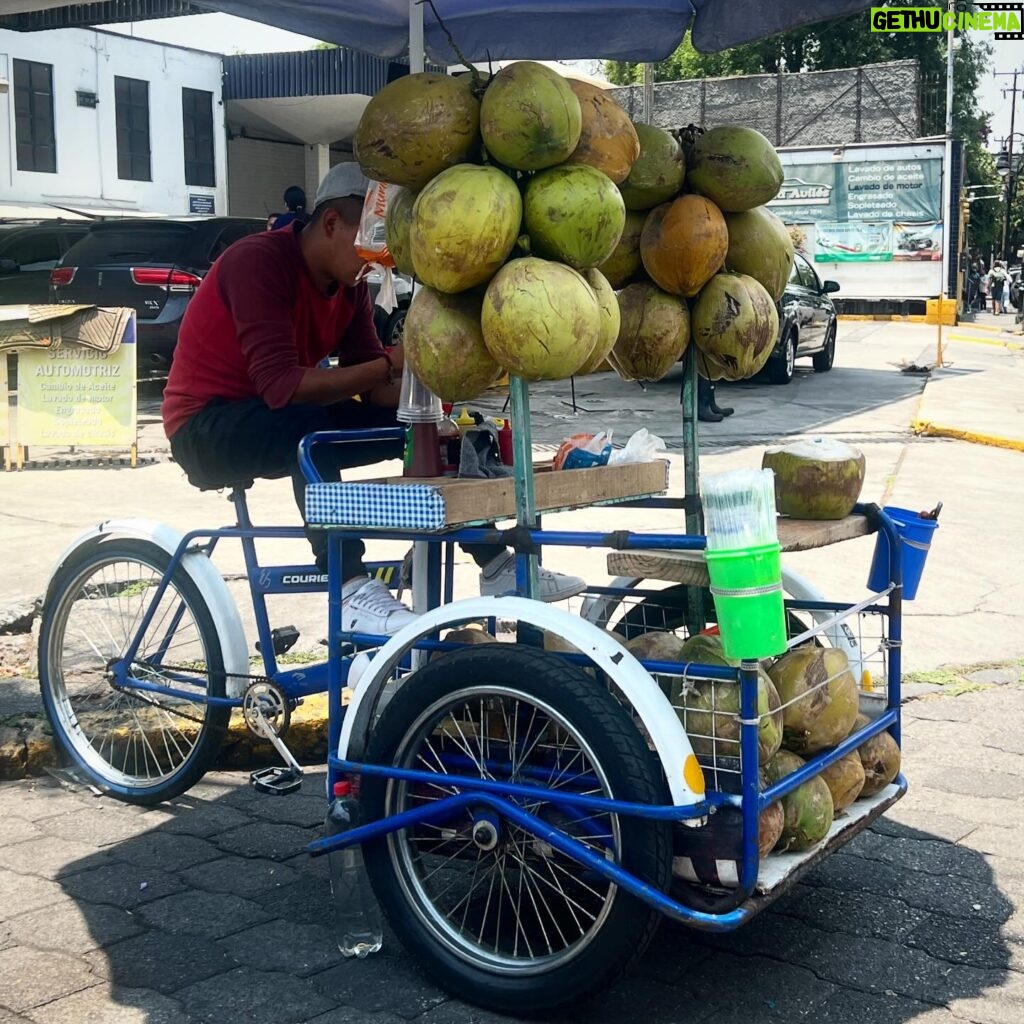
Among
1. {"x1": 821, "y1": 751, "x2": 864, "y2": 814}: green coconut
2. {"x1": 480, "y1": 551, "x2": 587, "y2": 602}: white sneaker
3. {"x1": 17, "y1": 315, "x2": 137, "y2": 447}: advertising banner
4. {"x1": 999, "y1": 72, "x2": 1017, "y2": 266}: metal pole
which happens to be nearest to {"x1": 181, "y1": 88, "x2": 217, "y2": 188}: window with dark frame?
{"x1": 17, "y1": 315, "x2": 137, "y2": 447}: advertising banner

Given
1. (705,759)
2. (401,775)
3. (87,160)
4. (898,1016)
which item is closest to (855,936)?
(898,1016)

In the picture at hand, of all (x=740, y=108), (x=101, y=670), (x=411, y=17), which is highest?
(x=740, y=108)

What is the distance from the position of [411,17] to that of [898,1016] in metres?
2.90

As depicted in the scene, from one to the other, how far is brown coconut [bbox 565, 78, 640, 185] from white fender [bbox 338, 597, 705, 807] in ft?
3.37

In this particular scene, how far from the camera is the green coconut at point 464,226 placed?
2.82 m

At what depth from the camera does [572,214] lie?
9.47 feet

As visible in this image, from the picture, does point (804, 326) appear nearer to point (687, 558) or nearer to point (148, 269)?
point (148, 269)

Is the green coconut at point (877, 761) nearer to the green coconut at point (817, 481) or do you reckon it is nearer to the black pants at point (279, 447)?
the green coconut at point (817, 481)

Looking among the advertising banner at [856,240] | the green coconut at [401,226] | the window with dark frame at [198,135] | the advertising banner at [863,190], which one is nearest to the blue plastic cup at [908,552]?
the green coconut at [401,226]

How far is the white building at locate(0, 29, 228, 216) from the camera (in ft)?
83.9

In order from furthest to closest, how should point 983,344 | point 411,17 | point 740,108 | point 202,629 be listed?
1. point 740,108
2. point 983,344
3. point 202,629
4. point 411,17

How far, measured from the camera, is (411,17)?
383 centimetres

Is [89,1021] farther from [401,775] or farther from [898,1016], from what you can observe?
[898,1016]

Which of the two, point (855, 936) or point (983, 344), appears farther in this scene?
point (983, 344)
